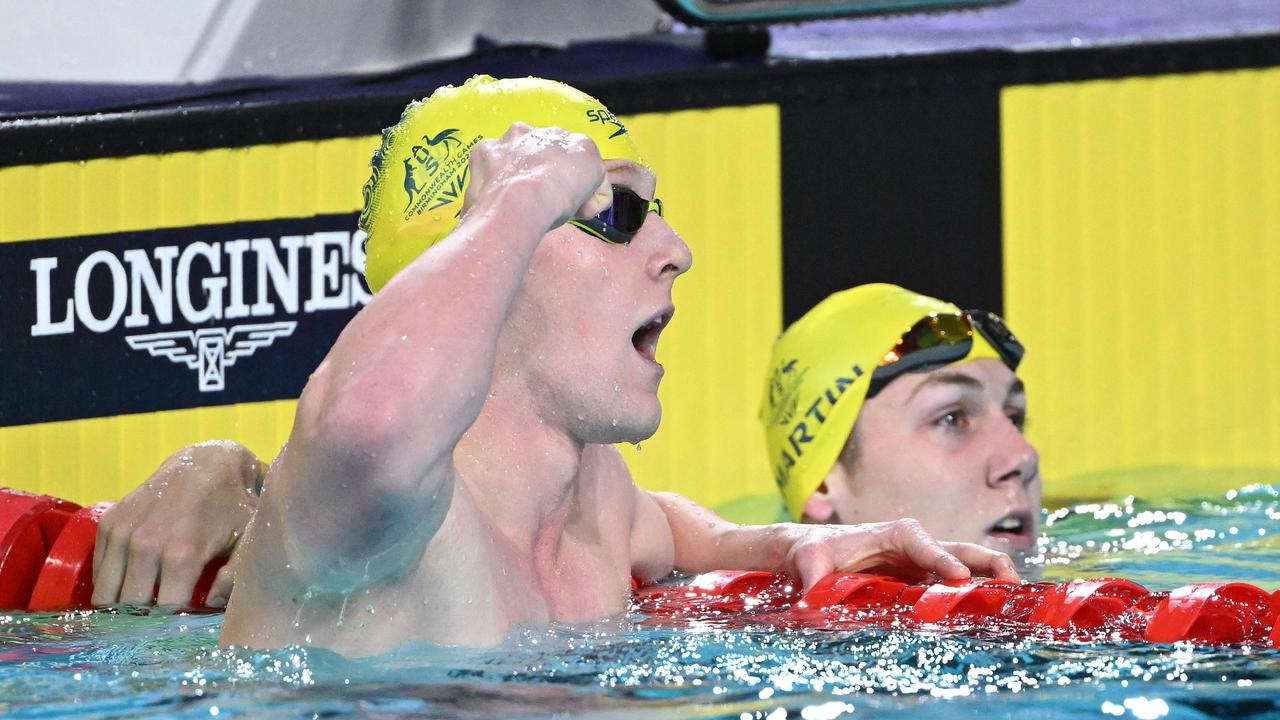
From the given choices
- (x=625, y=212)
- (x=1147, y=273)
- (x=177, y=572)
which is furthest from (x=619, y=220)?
(x=1147, y=273)

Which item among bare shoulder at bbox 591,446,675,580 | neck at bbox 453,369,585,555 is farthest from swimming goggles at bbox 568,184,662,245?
bare shoulder at bbox 591,446,675,580

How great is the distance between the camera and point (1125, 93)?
4402mm

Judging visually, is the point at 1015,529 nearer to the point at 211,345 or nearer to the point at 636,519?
the point at 636,519

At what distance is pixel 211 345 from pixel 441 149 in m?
1.31

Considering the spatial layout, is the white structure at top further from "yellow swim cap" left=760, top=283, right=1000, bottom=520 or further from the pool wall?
"yellow swim cap" left=760, top=283, right=1000, bottom=520

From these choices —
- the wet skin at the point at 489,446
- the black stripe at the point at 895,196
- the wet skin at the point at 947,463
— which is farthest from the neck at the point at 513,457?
the black stripe at the point at 895,196

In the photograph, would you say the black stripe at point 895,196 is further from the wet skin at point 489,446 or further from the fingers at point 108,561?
the fingers at point 108,561

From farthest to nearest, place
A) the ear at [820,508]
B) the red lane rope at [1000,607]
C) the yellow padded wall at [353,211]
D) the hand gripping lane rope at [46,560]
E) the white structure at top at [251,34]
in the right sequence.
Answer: the white structure at top at [251,34] → the ear at [820,508] → the yellow padded wall at [353,211] → the hand gripping lane rope at [46,560] → the red lane rope at [1000,607]

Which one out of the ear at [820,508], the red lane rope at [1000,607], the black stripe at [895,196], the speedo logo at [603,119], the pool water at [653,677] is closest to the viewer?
the pool water at [653,677]

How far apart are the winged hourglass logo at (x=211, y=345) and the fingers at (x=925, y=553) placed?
1.50 metres

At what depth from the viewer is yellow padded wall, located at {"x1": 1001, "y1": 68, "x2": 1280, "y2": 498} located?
435 centimetres

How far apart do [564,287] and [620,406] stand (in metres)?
0.17

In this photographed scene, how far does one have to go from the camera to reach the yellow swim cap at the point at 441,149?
2.50 metres

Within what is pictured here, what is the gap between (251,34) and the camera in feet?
14.0
